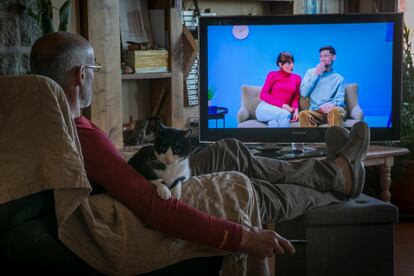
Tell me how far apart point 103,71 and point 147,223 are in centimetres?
145

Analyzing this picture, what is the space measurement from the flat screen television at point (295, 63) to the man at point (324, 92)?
0.03m

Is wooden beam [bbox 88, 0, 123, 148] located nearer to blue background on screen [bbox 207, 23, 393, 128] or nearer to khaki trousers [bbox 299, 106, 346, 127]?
blue background on screen [bbox 207, 23, 393, 128]

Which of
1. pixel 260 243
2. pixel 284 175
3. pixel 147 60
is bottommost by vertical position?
pixel 260 243

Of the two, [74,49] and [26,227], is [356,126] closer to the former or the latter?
[74,49]

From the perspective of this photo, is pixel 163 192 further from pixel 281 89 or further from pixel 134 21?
pixel 134 21

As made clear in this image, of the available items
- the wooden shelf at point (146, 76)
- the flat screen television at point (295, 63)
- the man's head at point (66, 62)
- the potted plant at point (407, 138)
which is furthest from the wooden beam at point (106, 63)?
the potted plant at point (407, 138)

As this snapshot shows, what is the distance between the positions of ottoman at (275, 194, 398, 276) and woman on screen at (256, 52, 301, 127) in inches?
38.6

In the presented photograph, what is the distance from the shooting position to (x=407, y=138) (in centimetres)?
381

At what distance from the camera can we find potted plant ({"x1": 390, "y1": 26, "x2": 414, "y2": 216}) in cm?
379

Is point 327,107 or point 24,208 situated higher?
point 327,107

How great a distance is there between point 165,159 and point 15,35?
3.71 ft

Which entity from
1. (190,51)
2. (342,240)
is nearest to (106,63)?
(190,51)

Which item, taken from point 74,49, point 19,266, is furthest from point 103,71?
point 19,266

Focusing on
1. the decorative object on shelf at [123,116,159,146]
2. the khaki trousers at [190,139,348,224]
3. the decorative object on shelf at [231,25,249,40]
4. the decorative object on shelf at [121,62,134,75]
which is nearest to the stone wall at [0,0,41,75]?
the decorative object on shelf at [121,62,134,75]
